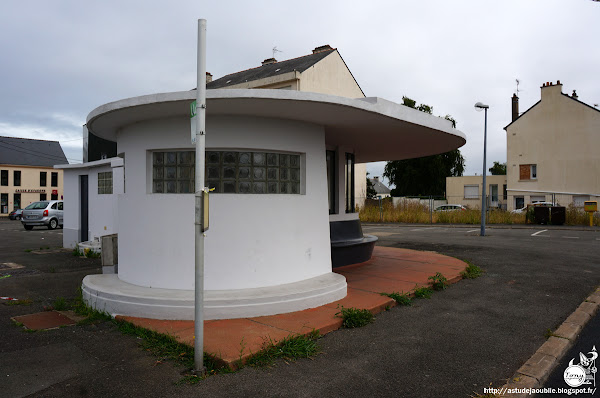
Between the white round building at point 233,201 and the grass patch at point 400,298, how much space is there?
0.75 m

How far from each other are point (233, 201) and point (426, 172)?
1833 inches

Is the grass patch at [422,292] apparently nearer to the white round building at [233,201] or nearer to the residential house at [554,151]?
the white round building at [233,201]

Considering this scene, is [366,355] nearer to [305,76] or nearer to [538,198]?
[305,76]

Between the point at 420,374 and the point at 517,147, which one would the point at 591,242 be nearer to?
the point at 420,374

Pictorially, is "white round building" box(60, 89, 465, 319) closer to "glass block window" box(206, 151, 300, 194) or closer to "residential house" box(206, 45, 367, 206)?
"glass block window" box(206, 151, 300, 194)

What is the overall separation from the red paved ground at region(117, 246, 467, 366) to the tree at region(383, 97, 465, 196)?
41811 mm

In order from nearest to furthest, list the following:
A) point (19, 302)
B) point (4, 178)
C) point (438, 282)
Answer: point (19, 302) < point (438, 282) < point (4, 178)

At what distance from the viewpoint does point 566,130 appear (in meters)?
31.5

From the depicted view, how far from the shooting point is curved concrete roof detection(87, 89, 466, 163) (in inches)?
202

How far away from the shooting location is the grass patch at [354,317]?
17.0ft

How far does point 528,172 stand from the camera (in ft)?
111

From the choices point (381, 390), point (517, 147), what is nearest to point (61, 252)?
point (381, 390)

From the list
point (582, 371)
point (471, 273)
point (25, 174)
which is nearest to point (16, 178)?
point (25, 174)

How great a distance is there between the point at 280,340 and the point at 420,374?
4.74 feet
